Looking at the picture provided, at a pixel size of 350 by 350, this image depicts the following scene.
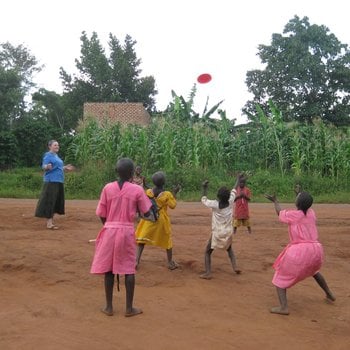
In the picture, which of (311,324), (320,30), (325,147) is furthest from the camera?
(320,30)

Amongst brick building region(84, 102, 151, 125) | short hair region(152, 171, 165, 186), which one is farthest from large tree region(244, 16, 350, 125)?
short hair region(152, 171, 165, 186)

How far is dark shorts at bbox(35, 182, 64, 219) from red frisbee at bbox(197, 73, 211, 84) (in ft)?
43.6

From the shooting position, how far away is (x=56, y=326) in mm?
→ 4402

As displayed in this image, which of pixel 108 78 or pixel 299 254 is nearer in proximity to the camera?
pixel 299 254

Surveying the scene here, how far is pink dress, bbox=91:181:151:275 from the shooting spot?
4.74 m

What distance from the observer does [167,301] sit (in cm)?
524

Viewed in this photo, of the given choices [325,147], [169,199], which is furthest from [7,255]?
[325,147]

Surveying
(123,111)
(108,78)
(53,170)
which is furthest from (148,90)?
(53,170)

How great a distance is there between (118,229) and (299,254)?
1.84 metres

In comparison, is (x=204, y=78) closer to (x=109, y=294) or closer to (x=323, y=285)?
(x=323, y=285)

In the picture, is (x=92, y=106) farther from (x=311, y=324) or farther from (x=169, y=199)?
(x=311, y=324)

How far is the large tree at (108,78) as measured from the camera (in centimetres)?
3397

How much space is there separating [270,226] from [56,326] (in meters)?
6.73

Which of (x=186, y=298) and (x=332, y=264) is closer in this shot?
(x=186, y=298)
